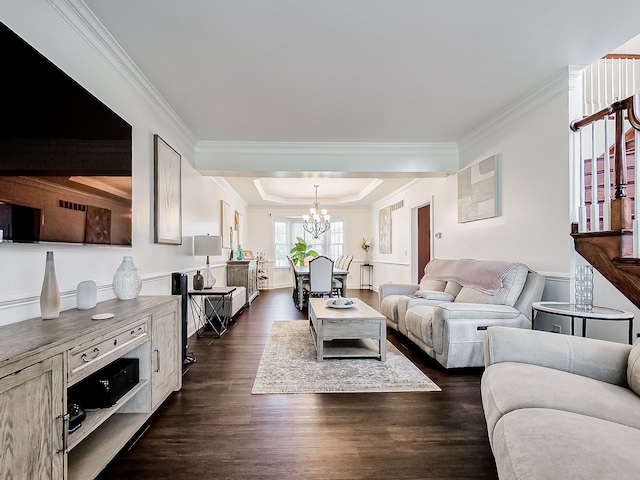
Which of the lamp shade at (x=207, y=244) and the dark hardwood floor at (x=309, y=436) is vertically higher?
the lamp shade at (x=207, y=244)

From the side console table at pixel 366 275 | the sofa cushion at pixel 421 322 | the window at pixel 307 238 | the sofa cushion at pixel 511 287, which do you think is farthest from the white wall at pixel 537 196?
the window at pixel 307 238

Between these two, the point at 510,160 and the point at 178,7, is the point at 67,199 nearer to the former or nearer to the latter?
the point at 178,7

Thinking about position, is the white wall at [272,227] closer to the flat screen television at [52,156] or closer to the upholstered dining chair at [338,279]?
the upholstered dining chair at [338,279]

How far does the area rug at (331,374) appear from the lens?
2.69m

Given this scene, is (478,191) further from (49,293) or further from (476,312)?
(49,293)

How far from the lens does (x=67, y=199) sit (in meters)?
1.89

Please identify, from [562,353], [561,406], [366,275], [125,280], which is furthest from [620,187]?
[366,275]

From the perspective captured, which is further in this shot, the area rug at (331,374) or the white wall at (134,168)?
the area rug at (331,374)

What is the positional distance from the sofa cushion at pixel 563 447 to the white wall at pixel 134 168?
2.18 metres

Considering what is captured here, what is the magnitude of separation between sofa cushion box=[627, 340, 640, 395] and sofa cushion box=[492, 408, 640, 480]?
44 centimetres

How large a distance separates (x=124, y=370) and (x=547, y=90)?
13.3 feet

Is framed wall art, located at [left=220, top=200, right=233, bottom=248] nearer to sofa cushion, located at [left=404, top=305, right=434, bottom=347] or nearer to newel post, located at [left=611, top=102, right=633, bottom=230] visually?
sofa cushion, located at [left=404, top=305, right=434, bottom=347]

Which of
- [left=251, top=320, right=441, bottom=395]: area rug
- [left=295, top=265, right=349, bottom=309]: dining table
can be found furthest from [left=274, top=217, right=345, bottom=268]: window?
[left=251, top=320, right=441, bottom=395]: area rug

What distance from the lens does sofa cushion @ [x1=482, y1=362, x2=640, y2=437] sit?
1318 millimetres
